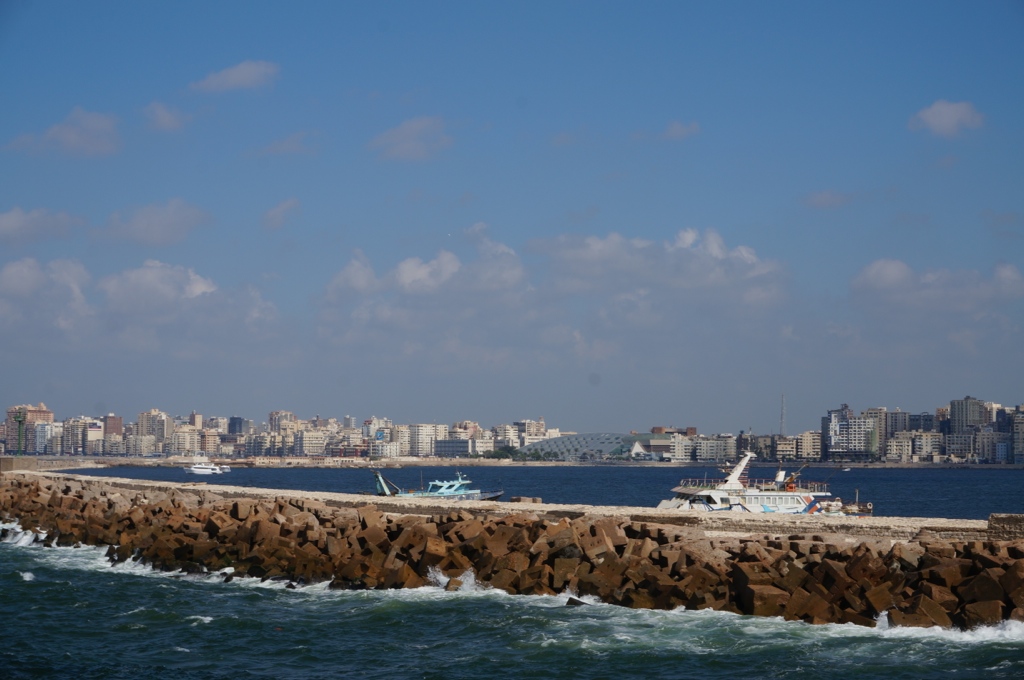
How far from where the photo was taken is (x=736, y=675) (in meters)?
11.6

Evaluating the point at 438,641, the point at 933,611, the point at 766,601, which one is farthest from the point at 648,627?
the point at 933,611

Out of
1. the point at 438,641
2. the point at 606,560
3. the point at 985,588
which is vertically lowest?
the point at 438,641

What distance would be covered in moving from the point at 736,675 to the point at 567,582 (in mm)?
4550

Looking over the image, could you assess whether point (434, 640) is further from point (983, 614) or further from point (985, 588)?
point (985, 588)

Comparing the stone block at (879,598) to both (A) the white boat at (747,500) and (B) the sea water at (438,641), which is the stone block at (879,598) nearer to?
(B) the sea water at (438,641)

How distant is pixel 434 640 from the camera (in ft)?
44.0

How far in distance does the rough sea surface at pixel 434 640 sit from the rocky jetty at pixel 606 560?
0.31m

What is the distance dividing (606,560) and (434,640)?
10.8ft

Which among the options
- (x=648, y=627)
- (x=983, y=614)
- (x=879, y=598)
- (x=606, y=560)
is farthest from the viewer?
(x=606, y=560)

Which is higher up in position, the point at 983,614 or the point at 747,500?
the point at 983,614

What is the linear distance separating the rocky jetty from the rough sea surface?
12.2 inches

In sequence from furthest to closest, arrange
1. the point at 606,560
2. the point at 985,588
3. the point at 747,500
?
1. the point at 747,500
2. the point at 606,560
3. the point at 985,588

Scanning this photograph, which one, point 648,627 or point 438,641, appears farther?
point 648,627

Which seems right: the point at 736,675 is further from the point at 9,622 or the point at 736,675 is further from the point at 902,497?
the point at 902,497
